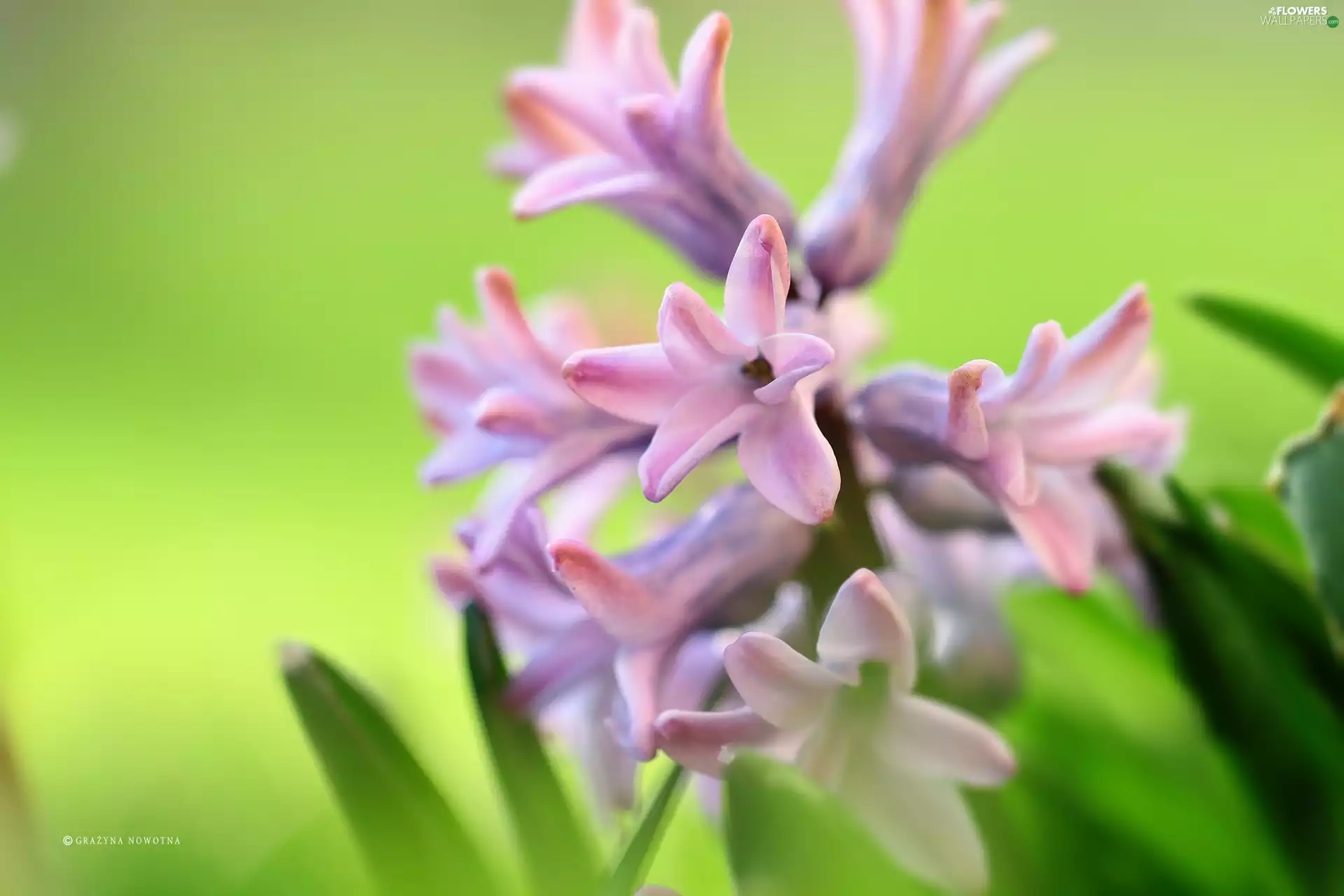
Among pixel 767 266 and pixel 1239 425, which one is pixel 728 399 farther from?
pixel 1239 425

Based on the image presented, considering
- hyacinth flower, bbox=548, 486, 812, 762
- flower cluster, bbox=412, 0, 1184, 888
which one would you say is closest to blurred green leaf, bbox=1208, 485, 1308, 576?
flower cluster, bbox=412, 0, 1184, 888

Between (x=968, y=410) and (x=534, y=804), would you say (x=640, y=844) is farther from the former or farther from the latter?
(x=968, y=410)

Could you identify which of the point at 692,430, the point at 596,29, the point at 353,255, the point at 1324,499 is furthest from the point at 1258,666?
the point at 353,255

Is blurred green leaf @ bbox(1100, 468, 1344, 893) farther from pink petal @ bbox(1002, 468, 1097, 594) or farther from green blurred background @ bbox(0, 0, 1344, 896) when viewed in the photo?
green blurred background @ bbox(0, 0, 1344, 896)

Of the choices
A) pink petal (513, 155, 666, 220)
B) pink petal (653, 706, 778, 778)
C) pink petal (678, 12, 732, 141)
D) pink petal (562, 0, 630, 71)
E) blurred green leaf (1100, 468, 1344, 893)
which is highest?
pink petal (562, 0, 630, 71)

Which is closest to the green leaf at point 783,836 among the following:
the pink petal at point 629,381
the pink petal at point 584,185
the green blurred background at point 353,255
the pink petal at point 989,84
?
the pink petal at point 629,381

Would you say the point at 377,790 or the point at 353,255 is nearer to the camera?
the point at 377,790
